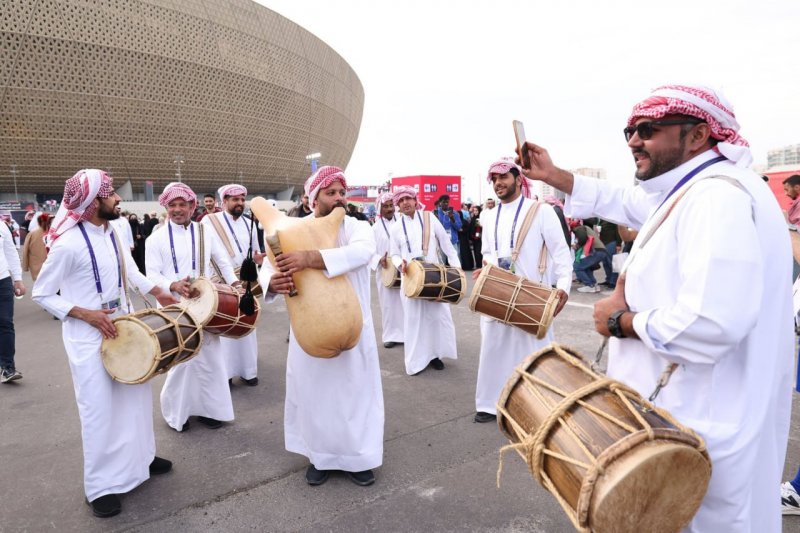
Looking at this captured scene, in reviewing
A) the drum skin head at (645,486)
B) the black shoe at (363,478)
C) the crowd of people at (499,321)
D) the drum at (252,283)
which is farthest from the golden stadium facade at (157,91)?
the drum skin head at (645,486)

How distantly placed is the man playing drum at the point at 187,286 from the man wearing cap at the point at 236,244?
0.66m

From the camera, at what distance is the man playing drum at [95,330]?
288 centimetres

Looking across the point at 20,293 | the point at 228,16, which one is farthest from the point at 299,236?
the point at 228,16

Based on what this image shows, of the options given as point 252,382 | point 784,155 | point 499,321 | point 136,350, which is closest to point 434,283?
point 499,321

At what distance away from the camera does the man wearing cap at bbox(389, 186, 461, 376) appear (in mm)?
5242

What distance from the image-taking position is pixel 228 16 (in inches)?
1780

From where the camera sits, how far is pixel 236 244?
5.91 meters

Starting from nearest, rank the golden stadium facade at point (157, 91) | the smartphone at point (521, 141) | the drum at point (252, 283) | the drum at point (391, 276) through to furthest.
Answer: the smartphone at point (521, 141) < the drum at point (252, 283) < the drum at point (391, 276) < the golden stadium facade at point (157, 91)

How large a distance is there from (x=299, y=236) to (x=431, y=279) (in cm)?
243

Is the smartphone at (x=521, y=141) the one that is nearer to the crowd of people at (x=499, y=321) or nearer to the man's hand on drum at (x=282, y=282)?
the crowd of people at (x=499, y=321)

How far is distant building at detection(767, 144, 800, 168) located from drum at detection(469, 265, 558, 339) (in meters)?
47.6

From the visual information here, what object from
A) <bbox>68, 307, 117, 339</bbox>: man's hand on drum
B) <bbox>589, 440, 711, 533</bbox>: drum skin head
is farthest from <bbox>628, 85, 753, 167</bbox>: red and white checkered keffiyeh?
<bbox>68, 307, 117, 339</bbox>: man's hand on drum

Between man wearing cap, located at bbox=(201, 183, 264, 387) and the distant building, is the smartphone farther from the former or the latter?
the distant building

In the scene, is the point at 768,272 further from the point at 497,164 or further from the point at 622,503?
the point at 497,164
